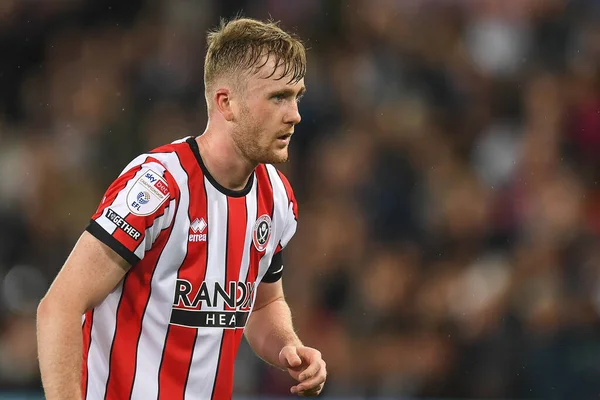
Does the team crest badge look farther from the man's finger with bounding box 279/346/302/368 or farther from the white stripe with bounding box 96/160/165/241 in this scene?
the white stripe with bounding box 96/160/165/241

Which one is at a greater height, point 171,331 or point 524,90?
point 524,90

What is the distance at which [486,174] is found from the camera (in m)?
8.58

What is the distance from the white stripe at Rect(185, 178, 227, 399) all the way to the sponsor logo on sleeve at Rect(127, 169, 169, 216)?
0.24 metres

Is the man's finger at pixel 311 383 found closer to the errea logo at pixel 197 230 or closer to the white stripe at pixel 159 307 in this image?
the white stripe at pixel 159 307

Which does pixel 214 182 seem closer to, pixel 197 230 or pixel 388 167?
pixel 197 230

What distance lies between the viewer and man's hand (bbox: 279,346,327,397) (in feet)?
11.6

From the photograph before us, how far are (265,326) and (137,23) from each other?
6.32m

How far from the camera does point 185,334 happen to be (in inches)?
137

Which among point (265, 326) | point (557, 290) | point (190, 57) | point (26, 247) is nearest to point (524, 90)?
point (557, 290)

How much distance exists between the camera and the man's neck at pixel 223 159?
11.8 feet

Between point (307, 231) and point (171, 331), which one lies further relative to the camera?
point (307, 231)

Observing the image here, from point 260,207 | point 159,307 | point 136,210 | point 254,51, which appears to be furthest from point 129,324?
point 254,51

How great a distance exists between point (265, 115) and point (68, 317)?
1.00 meters

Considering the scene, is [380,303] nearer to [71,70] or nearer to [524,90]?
[524,90]
